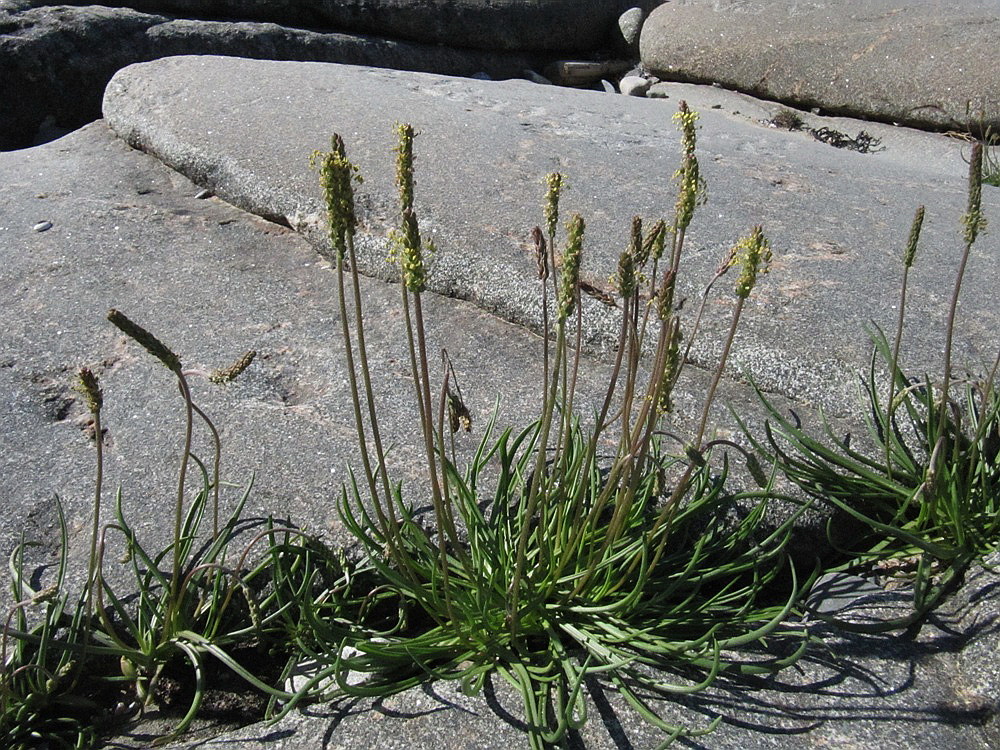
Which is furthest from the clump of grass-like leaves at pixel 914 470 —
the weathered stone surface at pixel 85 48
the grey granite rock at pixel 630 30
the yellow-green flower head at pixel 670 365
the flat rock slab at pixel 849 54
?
the grey granite rock at pixel 630 30

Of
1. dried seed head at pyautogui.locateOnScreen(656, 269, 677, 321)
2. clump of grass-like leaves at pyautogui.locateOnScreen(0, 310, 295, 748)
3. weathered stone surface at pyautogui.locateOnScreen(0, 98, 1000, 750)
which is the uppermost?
dried seed head at pyautogui.locateOnScreen(656, 269, 677, 321)

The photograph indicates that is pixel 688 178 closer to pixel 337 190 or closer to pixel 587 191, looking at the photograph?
pixel 337 190

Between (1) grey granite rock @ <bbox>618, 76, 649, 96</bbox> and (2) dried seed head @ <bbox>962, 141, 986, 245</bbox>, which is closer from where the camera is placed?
(2) dried seed head @ <bbox>962, 141, 986, 245</bbox>

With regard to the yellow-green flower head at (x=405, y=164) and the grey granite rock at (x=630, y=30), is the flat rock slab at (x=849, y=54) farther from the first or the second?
the yellow-green flower head at (x=405, y=164)

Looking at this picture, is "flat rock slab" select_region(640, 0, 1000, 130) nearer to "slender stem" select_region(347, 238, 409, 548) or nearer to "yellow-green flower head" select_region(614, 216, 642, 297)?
"yellow-green flower head" select_region(614, 216, 642, 297)

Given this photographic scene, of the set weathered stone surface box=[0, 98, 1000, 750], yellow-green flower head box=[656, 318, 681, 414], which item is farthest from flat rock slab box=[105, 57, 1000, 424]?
yellow-green flower head box=[656, 318, 681, 414]

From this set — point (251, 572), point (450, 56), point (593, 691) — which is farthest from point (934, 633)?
point (450, 56)

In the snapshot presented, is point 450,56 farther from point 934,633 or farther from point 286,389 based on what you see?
point 934,633
